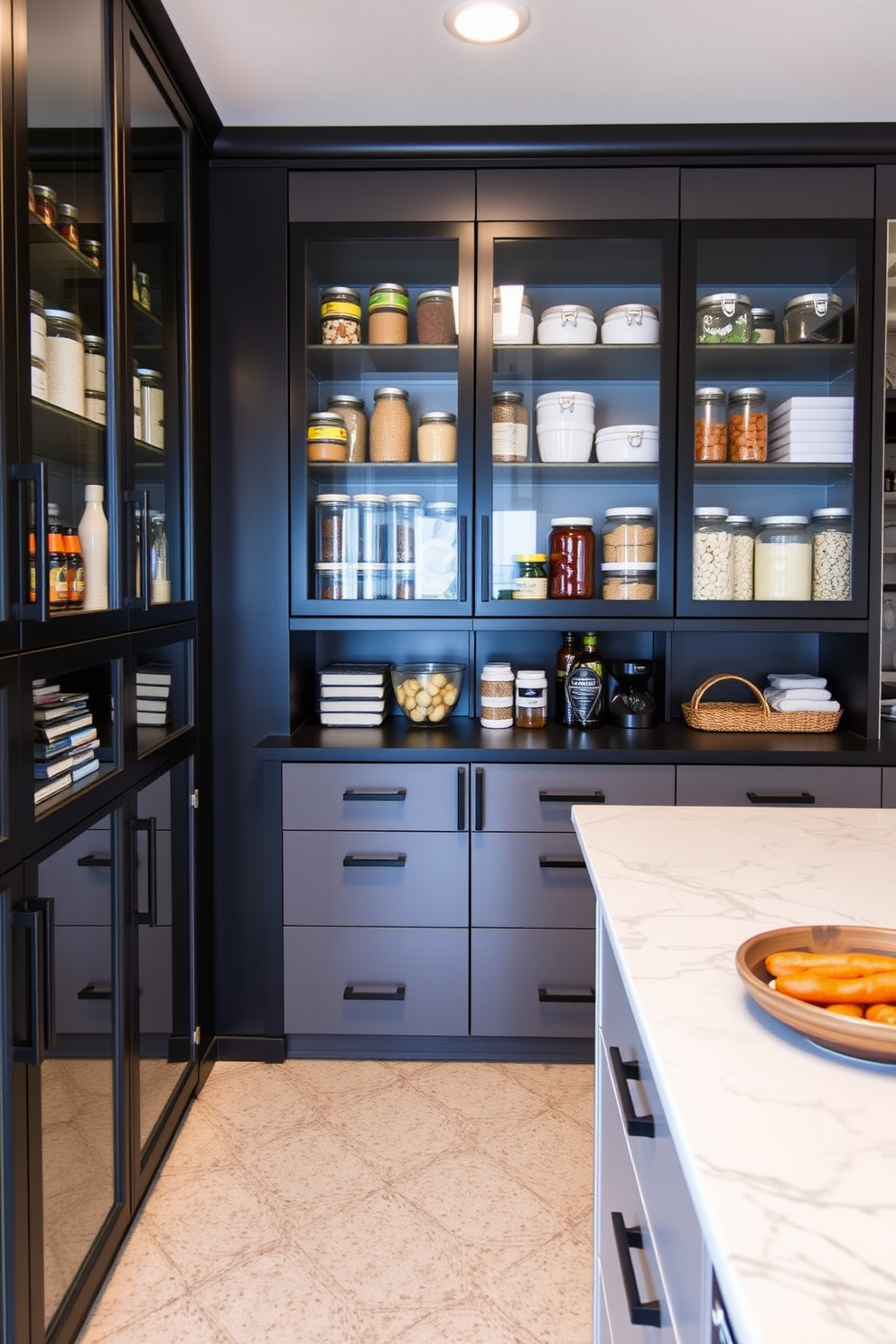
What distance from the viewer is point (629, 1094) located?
1.09 meters

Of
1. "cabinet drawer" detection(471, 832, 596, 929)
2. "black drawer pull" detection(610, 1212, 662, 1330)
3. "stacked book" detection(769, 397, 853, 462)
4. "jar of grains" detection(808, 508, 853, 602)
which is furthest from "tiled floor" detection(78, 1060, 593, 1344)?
"stacked book" detection(769, 397, 853, 462)

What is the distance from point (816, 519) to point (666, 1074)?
2.20 metres

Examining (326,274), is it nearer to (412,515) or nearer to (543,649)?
(412,515)

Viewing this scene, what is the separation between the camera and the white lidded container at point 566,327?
8.77ft

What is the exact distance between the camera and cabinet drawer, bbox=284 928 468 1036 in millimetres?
2582

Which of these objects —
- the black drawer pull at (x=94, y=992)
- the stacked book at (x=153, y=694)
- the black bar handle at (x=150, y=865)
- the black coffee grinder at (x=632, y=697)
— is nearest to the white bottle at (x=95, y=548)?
the stacked book at (x=153, y=694)

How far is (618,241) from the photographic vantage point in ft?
8.54

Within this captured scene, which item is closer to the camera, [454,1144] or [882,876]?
[882,876]

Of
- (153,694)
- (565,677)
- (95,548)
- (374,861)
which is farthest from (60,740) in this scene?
(565,677)

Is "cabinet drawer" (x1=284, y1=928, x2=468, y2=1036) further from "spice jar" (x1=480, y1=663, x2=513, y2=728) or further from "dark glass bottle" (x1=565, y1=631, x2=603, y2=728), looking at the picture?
"dark glass bottle" (x1=565, y1=631, x2=603, y2=728)

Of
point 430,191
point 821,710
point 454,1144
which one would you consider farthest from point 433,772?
point 430,191

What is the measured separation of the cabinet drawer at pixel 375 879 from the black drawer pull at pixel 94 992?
0.87 meters

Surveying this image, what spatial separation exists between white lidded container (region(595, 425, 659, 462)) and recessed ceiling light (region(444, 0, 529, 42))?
99cm

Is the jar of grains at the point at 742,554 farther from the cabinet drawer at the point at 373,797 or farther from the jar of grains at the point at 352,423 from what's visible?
the jar of grains at the point at 352,423
